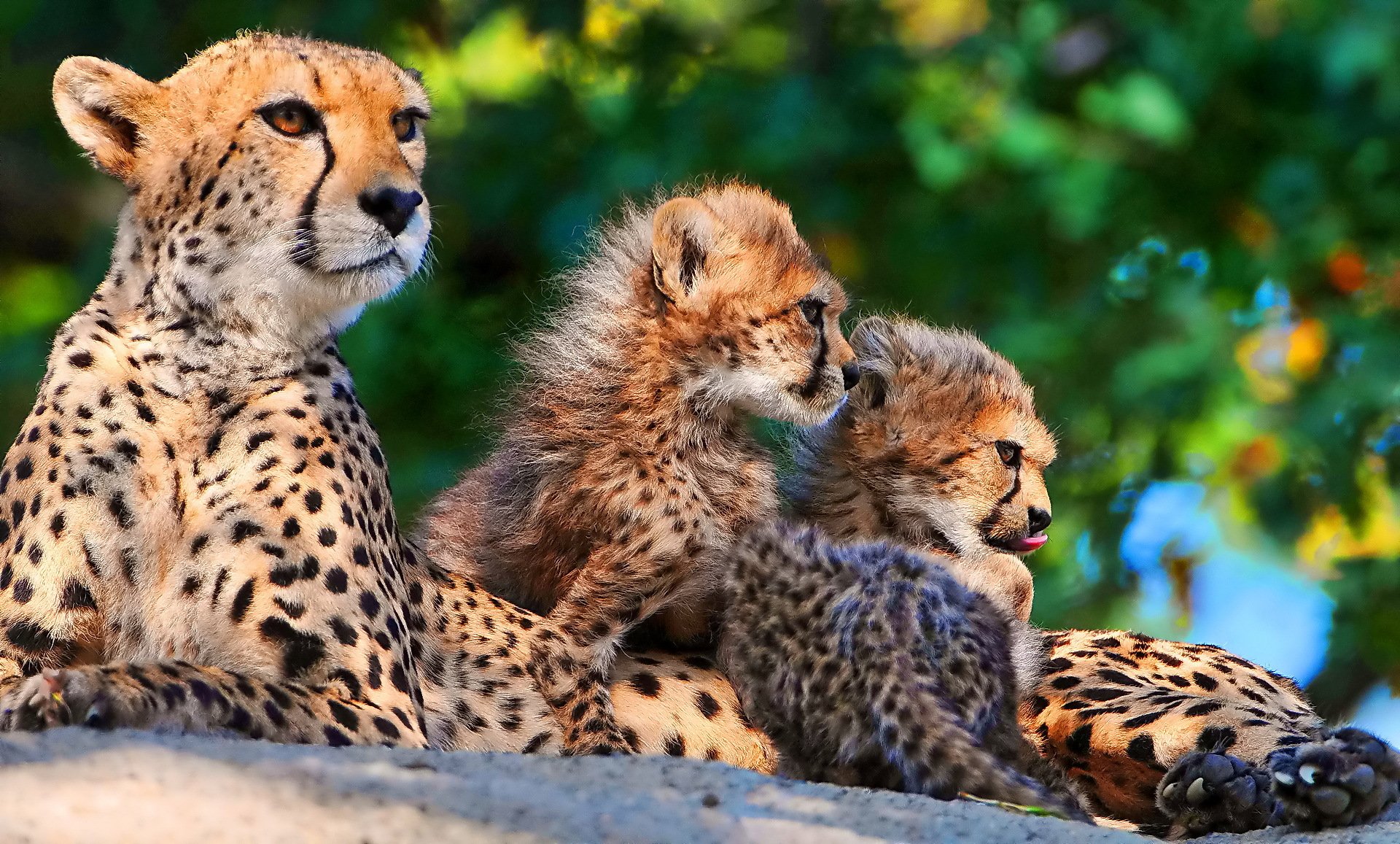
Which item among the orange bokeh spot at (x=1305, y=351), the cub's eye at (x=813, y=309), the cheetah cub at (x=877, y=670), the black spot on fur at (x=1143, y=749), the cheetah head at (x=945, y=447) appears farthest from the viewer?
the orange bokeh spot at (x=1305, y=351)

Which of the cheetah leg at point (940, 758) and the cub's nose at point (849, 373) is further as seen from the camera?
the cub's nose at point (849, 373)

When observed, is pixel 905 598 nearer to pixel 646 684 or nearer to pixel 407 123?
pixel 646 684

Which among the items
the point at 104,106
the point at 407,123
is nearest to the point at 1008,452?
the point at 407,123

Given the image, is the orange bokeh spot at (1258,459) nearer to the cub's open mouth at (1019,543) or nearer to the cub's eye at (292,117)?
the cub's open mouth at (1019,543)

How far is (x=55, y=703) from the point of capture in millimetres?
2463

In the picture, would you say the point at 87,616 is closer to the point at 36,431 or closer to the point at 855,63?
the point at 36,431

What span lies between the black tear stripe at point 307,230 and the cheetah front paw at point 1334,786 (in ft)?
6.36

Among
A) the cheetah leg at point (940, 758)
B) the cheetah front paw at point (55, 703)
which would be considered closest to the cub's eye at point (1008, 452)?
the cheetah leg at point (940, 758)

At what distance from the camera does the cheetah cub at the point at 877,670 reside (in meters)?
3.06

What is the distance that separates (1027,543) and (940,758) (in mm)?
1165

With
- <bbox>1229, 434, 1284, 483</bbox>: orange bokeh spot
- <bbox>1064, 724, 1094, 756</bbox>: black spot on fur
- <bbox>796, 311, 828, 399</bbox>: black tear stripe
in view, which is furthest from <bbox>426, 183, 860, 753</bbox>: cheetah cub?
<bbox>1229, 434, 1284, 483</bbox>: orange bokeh spot

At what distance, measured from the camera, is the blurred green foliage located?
20.7ft

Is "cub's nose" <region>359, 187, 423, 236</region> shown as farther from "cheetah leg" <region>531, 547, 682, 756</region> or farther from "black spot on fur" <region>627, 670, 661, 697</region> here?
"black spot on fur" <region>627, 670, 661, 697</region>

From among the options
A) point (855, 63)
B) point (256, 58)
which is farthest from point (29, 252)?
point (256, 58)
